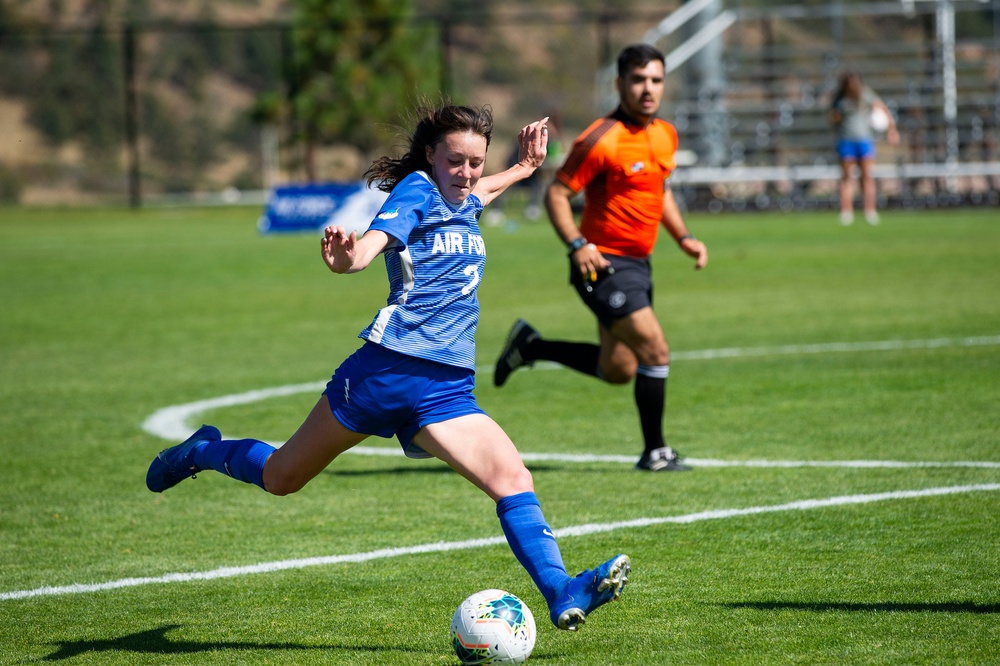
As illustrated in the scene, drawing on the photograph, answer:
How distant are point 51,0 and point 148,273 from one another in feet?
272

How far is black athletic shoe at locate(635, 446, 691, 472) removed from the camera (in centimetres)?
710

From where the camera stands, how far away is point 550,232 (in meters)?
26.0

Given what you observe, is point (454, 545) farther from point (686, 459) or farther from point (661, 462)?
point (686, 459)

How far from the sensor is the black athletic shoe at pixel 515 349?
8.63 m

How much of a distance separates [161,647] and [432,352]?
1.33 metres

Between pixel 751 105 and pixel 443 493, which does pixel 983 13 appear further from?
pixel 443 493

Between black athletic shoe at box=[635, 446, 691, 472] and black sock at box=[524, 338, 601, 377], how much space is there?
96cm

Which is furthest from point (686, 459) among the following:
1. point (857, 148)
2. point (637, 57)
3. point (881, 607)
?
point (857, 148)

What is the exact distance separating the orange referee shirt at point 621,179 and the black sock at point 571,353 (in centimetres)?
74

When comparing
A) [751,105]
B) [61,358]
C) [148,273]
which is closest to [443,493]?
[61,358]

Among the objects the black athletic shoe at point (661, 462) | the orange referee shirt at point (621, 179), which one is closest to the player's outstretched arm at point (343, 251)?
the black athletic shoe at point (661, 462)

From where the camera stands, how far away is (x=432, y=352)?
14.9 feet

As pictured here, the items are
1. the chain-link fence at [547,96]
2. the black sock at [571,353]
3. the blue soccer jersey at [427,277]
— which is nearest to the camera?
the blue soccer jersey at [427,277]

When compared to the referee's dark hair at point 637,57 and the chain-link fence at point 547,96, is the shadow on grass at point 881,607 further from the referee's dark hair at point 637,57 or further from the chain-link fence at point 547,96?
the referee's dark hair at point 637,57
